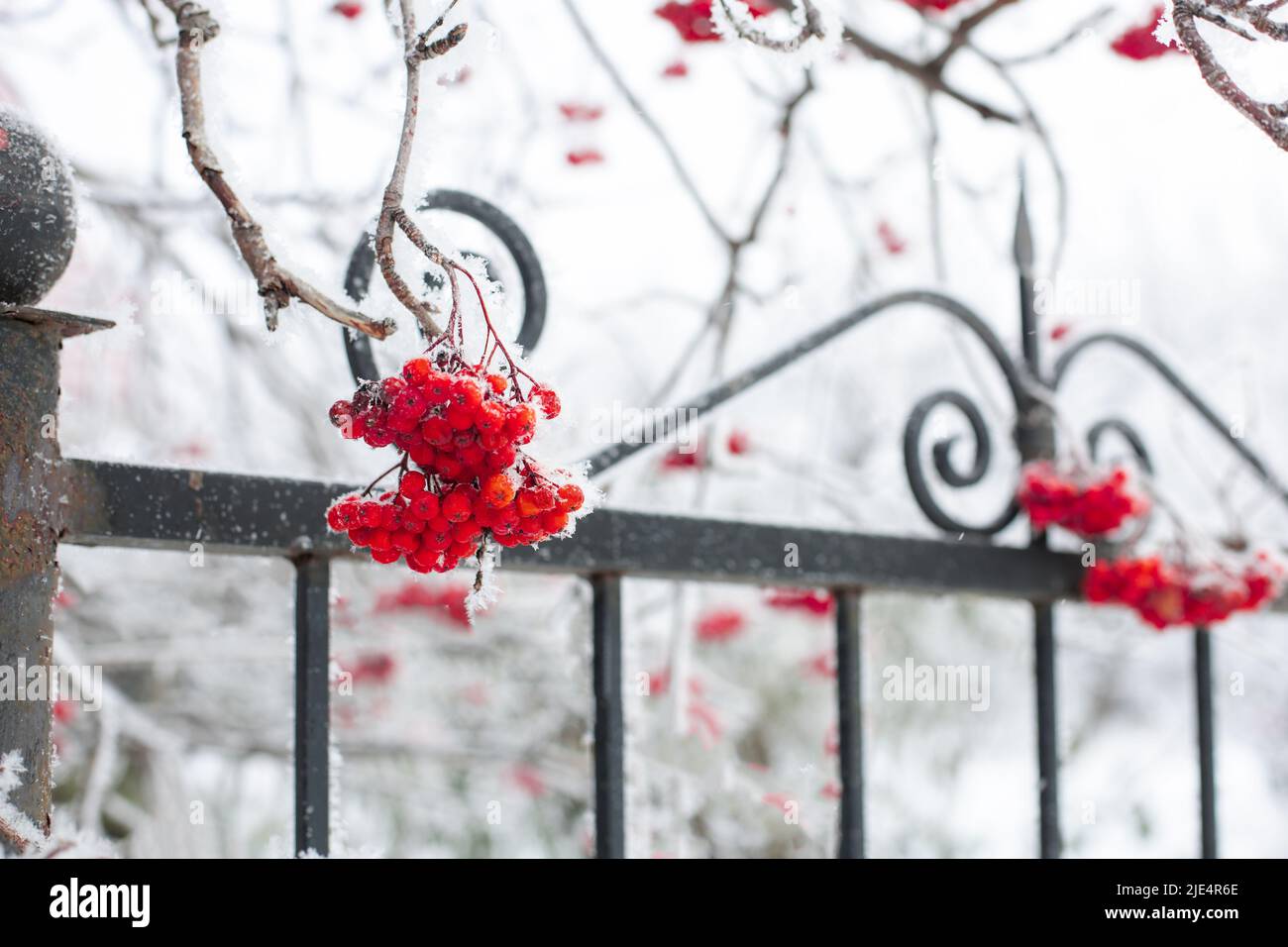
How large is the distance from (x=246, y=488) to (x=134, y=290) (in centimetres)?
168

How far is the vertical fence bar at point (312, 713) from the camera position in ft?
2.93

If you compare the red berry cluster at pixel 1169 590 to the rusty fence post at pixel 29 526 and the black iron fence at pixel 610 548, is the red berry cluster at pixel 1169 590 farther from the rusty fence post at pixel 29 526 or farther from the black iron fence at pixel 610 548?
the rusty fence post at pixel 29 526

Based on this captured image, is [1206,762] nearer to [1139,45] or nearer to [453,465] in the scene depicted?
[1139,45]

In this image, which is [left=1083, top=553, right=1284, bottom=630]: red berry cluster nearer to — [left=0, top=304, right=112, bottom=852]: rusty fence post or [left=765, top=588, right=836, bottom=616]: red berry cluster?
[left=765, top=588, right=836, bottom=616]: red berry cluster

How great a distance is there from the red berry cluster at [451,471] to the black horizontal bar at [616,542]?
9.1 inches

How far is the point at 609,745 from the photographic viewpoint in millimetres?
1037

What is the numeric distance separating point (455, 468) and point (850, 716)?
0.66 m

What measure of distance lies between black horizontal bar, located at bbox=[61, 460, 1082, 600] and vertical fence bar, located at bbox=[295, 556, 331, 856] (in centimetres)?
3

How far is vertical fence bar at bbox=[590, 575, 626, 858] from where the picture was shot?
3.38 feet

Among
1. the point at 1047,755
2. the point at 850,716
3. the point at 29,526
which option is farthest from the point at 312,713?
the point at 1047,755

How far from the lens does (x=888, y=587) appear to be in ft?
4.09

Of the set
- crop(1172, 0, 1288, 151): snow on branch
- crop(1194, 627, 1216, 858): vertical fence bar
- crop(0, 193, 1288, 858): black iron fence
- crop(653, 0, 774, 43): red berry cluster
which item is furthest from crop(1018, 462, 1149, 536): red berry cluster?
crop(1172, 0, 1288, 151): snow on branch

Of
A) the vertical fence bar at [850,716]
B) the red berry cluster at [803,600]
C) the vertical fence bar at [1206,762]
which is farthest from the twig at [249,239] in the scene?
the red berry cluster at [803,600]
